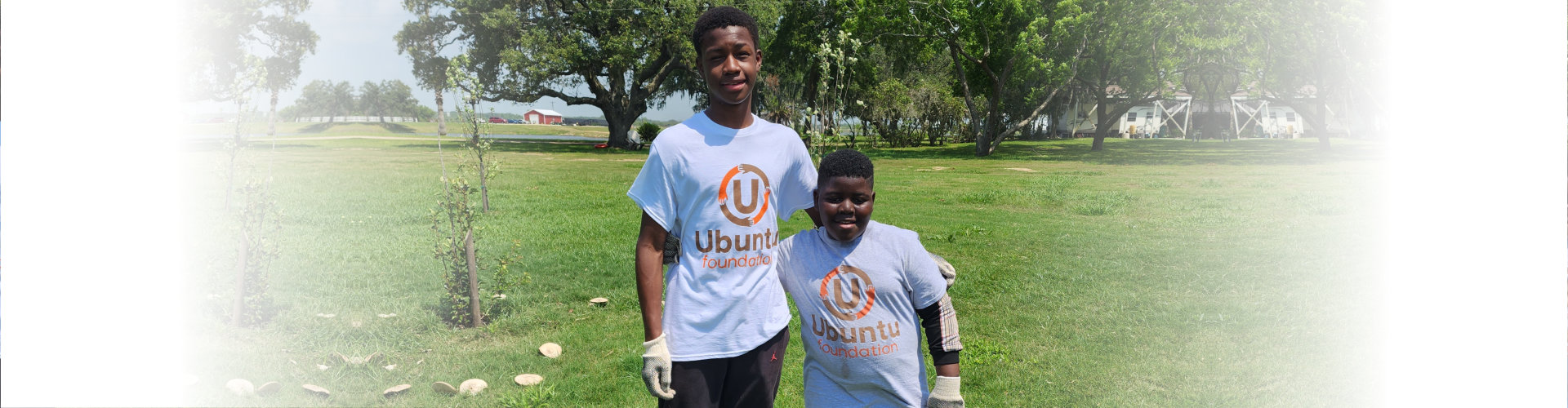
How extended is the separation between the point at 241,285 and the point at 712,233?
183 inches

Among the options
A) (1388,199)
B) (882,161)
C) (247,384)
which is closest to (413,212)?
(247,384)

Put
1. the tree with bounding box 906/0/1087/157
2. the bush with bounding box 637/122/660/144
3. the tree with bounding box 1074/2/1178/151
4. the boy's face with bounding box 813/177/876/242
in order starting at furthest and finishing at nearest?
the bush with bounding box 637/122/660/144, the tree with bounding box 1074/2/1178/151, the tree with bounding box 906/0/1087/157, the boy's face with bounding box 813/177/876/242

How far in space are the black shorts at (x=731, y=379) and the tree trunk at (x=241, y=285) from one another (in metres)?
4.38

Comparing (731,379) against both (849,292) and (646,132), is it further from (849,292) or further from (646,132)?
(646,132)

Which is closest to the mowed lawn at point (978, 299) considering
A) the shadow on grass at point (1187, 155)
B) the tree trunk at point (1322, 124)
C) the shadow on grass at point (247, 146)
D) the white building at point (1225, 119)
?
the shadow on grass at point (247, 146)

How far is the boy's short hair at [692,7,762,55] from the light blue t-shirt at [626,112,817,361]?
0.77 feet

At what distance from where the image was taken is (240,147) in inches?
209

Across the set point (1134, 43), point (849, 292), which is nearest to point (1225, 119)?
point (1134, 43)

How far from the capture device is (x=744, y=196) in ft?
7.25

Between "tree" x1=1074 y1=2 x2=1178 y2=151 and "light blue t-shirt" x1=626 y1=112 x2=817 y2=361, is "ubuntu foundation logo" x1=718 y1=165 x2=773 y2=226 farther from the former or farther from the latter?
"tree" x1=1074 y1=2 x2=1178 y2=151

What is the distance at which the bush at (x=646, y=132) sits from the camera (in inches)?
1548

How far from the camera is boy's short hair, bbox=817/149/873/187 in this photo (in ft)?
7.54

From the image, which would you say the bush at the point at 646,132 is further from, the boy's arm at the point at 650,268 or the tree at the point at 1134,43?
the boy's arm at the point at 650,268

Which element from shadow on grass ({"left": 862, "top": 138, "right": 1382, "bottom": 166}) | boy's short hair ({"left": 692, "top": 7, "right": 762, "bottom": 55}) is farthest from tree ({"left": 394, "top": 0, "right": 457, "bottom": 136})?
boy's short hair ({"left": 692, "top": 7, "right": 762, "bottom": 55})
